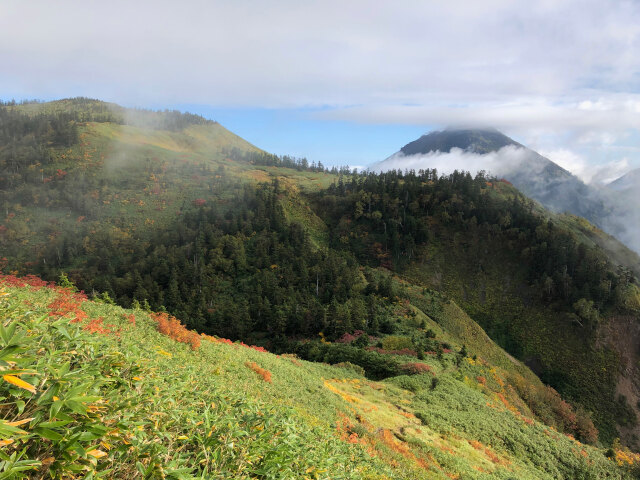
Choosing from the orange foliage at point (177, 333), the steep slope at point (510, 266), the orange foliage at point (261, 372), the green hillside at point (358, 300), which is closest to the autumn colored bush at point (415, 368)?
the green hillside at point (358, 300)

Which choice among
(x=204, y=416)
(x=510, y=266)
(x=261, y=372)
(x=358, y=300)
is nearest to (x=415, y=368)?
(x=261, y=372)

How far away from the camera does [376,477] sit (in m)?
8.35

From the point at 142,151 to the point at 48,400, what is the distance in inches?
6469

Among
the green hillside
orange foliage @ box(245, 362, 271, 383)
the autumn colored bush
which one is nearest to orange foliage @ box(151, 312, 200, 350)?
the green hillside

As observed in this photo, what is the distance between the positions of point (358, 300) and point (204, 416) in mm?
52357

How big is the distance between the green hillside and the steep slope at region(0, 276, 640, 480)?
13 centimetres

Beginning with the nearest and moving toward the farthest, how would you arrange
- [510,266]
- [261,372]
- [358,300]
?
[261,372], [358,300], [510,266]

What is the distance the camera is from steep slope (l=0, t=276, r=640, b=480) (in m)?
2.79

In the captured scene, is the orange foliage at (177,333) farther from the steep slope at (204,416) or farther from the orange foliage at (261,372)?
the orange foliage at (261,372)

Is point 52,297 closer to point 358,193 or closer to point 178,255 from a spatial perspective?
point 178,255

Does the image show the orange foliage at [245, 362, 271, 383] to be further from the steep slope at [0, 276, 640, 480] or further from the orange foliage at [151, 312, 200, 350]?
the orange foliage at [151, 312, 200, 350]

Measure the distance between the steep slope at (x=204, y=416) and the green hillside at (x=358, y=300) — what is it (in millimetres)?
126

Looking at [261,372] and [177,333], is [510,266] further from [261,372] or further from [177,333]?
[177,333]

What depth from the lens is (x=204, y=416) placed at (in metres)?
4.50
